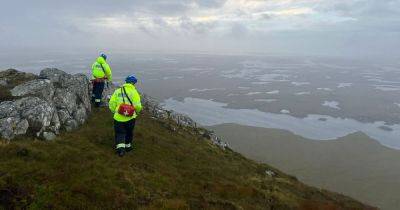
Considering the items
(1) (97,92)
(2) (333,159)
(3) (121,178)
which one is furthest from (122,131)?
(2) (333,159)

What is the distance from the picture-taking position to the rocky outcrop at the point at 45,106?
61.8ft

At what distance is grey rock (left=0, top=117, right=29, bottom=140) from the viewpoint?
18031 mm

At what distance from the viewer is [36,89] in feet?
74.8

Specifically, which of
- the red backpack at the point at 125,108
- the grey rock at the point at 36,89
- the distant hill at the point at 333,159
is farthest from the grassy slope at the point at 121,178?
the distant hill at the point at 333,159

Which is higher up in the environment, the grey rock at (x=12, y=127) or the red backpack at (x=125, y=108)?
the red backpack at (x=125, y=108)

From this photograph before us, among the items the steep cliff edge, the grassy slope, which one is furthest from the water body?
the grassy slope

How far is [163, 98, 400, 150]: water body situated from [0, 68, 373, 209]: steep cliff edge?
90908 millimetres

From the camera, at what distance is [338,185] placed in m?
75.2

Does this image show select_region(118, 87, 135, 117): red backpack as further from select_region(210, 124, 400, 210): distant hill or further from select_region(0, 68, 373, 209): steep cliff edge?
select_region(210, 124, 400, 210): distant hill

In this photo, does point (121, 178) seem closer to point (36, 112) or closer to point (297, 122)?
point (36, 112)

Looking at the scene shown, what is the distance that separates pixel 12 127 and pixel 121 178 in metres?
7.34

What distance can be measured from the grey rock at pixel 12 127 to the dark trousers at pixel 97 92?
7.36 m

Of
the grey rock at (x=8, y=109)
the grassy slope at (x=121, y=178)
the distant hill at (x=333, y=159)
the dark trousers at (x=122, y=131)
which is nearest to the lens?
the grassy slope at (x=121, y=178)

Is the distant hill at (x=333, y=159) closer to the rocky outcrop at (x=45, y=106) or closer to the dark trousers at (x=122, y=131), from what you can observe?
the rocky outcrop at (x=45, y=106)
